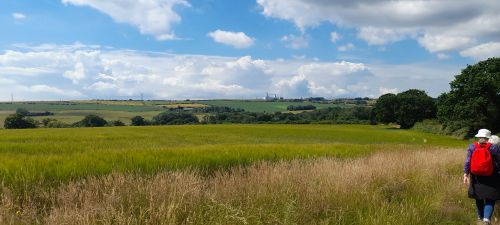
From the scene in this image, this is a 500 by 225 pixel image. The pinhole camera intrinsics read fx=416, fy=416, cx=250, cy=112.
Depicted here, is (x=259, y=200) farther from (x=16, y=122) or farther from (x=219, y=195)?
(x=16, y=122)

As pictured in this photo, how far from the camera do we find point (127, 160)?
11.4m

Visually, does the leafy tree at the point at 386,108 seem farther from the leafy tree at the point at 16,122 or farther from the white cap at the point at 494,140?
the white cap at the point at 494,140

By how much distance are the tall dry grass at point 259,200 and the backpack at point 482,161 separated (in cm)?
98

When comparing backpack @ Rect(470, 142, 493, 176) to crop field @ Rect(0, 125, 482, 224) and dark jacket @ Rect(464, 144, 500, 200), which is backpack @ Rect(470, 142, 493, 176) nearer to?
dark jacket @ Rect(464, 144, 500, 200)

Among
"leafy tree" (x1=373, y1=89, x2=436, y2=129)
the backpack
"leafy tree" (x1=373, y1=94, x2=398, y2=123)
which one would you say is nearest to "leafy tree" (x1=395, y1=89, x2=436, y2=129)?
"leafy tree" (x1=373, y1=89, x2=436, y2=129)

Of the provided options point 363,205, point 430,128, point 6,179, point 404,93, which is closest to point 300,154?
point 363,205

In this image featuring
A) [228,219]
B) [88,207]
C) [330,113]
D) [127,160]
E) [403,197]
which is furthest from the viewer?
[330,113]

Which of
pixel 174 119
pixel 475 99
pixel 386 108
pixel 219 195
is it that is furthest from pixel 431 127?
pixel 174 119

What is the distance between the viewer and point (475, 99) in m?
51.6

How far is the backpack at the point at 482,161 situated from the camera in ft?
26.4

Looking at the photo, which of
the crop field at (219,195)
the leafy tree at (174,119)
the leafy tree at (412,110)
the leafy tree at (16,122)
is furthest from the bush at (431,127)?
the leafy tree at (16,122)

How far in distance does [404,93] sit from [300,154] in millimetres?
81650

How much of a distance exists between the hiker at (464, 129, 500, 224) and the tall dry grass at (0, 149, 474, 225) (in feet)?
1.59

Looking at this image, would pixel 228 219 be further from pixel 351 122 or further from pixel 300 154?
pixel 351 122
